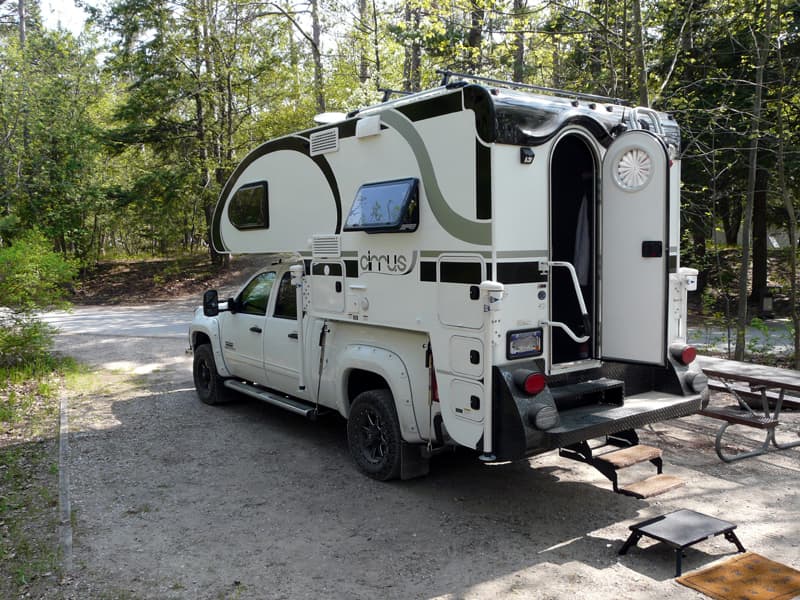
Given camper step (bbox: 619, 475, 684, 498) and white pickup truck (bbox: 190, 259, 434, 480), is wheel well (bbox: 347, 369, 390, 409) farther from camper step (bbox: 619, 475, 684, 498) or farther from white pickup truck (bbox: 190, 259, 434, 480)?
camper step (bbox: 619, 475, 684, 498)

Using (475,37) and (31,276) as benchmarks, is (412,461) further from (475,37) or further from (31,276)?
(475,37)

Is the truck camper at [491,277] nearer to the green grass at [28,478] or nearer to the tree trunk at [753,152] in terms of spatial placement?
the green grass at [28,478]

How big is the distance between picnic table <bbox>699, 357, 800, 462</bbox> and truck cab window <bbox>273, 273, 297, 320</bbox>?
382 cm

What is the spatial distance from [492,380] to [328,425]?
11.1ft

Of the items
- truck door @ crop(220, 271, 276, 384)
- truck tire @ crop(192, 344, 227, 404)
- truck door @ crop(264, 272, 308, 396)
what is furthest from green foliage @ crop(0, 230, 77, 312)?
truck door @ crop(264, 272, 308, 396)

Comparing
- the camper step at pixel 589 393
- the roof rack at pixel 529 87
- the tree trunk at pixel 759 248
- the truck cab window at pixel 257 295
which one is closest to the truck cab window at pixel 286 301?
the truck cab window at pixel 257 295

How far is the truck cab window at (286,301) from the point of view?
266 inches

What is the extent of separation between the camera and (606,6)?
31.6 feet

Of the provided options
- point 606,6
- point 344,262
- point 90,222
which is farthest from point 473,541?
point 90,222

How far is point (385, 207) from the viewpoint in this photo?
520cm

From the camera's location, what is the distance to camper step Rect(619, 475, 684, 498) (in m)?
4.68

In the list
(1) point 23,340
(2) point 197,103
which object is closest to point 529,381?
(1) point 23,340

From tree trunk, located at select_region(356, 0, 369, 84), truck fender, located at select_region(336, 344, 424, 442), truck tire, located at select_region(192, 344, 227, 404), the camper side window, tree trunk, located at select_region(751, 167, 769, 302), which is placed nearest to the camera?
truck fender, located at select_region(336, 344, 424, 442)

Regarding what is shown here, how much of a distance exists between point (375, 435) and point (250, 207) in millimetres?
2969
